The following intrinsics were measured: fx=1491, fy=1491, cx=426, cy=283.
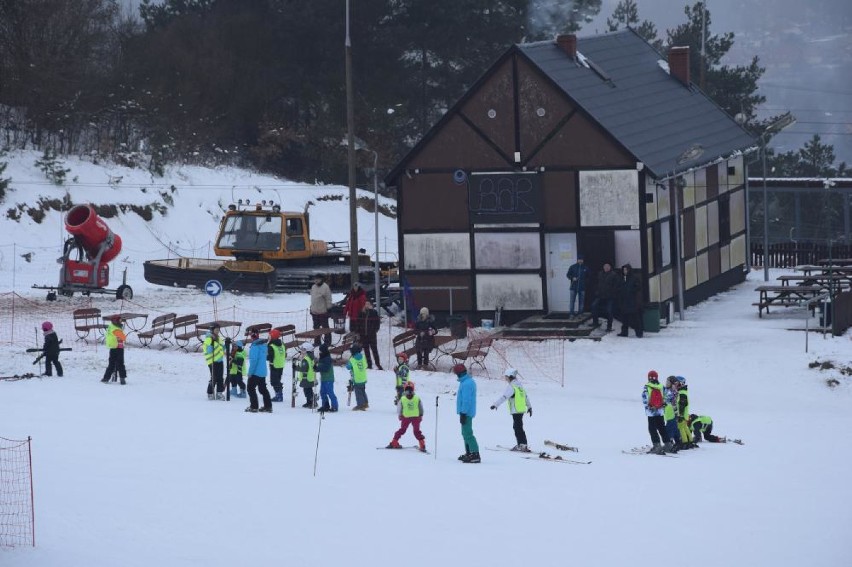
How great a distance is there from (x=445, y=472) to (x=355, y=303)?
10554mm

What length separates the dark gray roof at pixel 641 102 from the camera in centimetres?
3406

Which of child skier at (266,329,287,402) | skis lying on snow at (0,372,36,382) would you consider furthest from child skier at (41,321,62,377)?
child skier at (266,329,287,402)

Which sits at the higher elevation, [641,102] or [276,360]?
[641,102]

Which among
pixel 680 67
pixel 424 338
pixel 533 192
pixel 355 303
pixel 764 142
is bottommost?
pixel 424 338

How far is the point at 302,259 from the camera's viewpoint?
41281 mm

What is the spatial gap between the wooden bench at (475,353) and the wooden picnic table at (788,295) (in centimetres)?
700

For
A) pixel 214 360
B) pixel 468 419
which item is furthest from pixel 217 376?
pixel 468 419

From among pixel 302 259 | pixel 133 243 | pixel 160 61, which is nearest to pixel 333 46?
pixel 160 61

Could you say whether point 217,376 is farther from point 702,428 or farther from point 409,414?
point 702,428

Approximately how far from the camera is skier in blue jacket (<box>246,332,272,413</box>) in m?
24.5

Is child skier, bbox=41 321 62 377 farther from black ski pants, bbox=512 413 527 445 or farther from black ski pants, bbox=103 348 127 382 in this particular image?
black ski pants, bbox=512 413 527 445

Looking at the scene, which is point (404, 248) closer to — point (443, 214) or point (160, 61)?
point (443, 214)

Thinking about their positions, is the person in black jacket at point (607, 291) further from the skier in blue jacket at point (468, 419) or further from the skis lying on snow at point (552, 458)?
the skier in blue jacket at point (468, 419)

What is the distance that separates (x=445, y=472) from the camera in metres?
20.3
